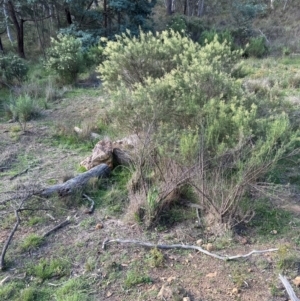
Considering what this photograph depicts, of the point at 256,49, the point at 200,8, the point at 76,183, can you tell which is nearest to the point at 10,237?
the point at 76,183

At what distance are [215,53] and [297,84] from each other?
11.4 ft

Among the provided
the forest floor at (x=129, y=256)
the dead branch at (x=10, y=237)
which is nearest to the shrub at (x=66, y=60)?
the forest floor at (x=129, y=256)

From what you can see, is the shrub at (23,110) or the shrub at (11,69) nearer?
the shrub at (23,110)

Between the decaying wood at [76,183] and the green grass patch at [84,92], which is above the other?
the decaying wood at [76,183]

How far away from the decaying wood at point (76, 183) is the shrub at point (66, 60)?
208 inches

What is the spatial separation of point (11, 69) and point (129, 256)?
743 cm

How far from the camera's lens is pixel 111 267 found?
2807mm

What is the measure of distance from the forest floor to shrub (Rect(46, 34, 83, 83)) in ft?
17.2

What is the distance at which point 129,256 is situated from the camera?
2.94 metres

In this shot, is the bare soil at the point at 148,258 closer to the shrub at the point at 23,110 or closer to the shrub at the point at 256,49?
the shrub at the point at 23,110

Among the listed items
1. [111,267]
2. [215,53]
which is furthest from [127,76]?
[111,267]

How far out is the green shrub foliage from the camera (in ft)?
10.4

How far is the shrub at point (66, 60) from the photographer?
8.71 metres

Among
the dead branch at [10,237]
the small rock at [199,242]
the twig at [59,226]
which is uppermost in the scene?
the dead branch at [10,237]
